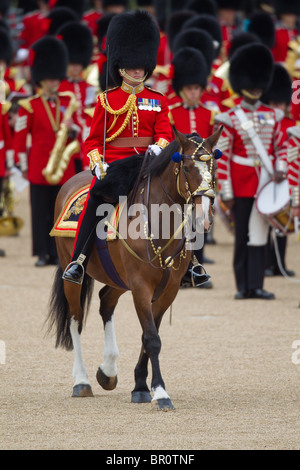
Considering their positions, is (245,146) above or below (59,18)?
below

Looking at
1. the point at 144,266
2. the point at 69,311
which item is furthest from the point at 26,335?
the point at 144,266

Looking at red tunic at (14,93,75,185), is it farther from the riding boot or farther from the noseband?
the noseband

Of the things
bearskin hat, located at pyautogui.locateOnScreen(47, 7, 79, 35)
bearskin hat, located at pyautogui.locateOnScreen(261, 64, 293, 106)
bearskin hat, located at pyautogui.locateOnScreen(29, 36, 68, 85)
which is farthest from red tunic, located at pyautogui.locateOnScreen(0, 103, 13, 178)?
bearskin hat, located at pyautogui.locateOnScreen(47, 7, 79, 35)

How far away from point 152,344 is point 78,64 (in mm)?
7508

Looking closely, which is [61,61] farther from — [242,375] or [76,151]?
[242,375]

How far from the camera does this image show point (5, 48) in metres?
13.9

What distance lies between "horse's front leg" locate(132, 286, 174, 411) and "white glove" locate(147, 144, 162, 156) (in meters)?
0.64

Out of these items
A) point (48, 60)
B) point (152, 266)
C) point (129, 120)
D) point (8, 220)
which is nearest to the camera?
point (152, 266)

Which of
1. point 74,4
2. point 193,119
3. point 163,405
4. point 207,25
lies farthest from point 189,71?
point 74,4

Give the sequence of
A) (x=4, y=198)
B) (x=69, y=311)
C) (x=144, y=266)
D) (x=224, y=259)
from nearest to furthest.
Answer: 1. (x=144, y=266)
2. (x=69, y=311)
3. (x=224, y=259)
4. (x=4, y=198)

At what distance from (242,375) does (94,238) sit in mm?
1122

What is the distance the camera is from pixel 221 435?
5.08 metres

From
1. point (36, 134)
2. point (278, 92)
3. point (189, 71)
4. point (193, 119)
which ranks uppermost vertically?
point (189, 71)

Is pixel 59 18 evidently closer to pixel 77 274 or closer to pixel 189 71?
pixel 189 71
